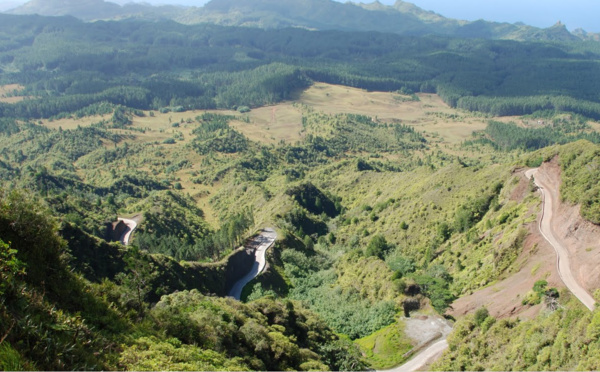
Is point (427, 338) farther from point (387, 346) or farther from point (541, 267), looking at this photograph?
point (541, 267)

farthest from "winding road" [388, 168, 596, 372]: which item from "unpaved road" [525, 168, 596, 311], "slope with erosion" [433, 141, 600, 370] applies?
"slope with erosion" [433, 141, 600, 370]

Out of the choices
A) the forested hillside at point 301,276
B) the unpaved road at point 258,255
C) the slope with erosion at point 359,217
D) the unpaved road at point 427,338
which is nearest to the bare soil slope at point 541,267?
the forested hillside at point 301,276

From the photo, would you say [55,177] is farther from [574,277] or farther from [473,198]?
[574,277]

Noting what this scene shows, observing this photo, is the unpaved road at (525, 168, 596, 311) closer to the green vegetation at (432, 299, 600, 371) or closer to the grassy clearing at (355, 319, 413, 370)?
the green vegetation at (432, 299, 600, 371)

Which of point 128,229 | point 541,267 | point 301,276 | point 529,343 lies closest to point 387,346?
point 529,343

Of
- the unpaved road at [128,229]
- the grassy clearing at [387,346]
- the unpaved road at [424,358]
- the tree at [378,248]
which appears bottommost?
the unpaved road at [128,229]

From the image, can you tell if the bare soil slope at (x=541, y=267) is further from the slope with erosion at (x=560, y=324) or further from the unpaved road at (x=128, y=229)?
the unpaved road at (x=128, y=229)
